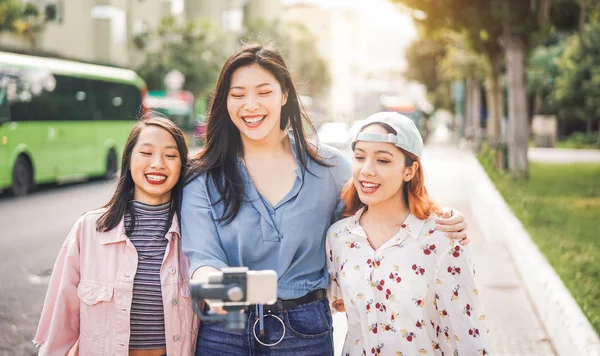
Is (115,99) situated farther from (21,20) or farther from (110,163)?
(21,20)

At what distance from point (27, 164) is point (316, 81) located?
236 feet

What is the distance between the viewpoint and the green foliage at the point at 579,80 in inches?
1382

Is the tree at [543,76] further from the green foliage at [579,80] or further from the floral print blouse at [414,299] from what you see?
the floral print blouse at [414,299]

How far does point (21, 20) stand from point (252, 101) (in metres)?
25.4

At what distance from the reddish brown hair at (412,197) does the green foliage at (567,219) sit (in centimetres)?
317

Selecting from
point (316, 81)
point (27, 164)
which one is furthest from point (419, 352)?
point (316, 81)

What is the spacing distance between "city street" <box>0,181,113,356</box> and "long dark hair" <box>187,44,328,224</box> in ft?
4.61

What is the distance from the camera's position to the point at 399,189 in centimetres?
345

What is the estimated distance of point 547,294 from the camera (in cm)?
689

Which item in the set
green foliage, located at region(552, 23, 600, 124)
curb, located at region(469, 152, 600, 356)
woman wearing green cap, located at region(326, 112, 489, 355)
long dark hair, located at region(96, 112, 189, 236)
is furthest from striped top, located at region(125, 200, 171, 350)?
green foliage, located at region(552, 23, 600, 124)

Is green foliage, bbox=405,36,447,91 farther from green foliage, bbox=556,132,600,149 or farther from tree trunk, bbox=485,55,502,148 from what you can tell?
tree trunk, bbox=485,55,502,148

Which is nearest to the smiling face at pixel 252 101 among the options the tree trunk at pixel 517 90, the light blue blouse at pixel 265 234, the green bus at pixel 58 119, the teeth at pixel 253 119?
the teeth at pixel 253 119

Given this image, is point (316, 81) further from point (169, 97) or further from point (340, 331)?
point (340, 331)

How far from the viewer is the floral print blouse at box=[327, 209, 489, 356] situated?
126 inches
